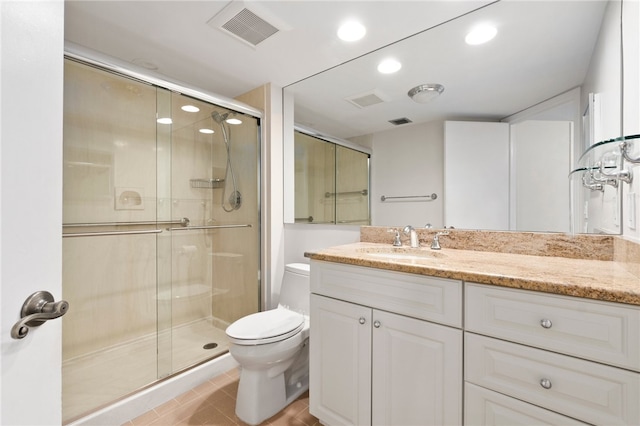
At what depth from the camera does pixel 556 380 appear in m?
0.84

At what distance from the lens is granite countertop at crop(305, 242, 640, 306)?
0.79m

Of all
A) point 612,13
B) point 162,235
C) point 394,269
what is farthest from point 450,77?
point 162,235

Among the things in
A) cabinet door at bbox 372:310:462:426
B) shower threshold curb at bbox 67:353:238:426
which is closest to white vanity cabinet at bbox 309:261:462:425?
cabinet door at bbox 372:310:462:426

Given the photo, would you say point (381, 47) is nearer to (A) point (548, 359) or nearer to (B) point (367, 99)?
(B) point (367, 99)

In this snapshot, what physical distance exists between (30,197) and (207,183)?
1827mm

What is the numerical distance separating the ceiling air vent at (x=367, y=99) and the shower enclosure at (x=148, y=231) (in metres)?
0.82

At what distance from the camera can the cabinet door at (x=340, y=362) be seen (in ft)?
4.07

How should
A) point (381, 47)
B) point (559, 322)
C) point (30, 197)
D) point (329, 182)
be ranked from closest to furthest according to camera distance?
point (30, 197) → point (559, 322) → point (381, 47) → point (329, 182)

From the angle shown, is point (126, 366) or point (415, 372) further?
point (126, 366)

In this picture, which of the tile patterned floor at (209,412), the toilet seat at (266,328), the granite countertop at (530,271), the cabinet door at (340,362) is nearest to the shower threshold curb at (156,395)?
the tile patterned floor at (209,412)

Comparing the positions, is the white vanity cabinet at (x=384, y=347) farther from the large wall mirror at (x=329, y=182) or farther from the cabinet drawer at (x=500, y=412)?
the large wall mirror at (x=329, y=182)

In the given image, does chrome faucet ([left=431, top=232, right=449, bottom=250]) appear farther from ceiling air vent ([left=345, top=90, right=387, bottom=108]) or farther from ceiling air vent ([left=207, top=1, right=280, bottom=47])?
ceiling air vent ([left=207, top=1, right=280, bottom=47])

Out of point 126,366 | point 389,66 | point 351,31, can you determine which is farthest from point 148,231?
point 389,66

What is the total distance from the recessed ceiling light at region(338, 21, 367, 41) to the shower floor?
7.40ft
